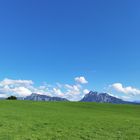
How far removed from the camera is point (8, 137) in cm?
2123

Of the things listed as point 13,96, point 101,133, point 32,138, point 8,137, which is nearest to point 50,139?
point 32,138

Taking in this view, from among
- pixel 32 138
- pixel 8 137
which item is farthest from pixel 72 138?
pixel 8 137

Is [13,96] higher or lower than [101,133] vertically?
higher

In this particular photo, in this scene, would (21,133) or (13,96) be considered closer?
(21,133)

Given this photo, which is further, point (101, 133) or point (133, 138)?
point (101, 133)

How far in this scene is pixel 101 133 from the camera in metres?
25.1

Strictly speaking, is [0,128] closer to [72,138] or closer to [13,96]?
[72,138]

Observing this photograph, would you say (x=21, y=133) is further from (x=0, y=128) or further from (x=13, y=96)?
(x=13, y=96)

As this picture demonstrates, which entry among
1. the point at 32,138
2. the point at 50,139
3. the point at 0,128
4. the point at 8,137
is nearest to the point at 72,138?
the point at 50,139

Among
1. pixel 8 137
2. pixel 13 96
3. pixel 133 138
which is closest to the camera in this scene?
pixel 8 137

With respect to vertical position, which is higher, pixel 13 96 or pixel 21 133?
pixel 13 96

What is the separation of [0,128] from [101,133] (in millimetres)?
9146

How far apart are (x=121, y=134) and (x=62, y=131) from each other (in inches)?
210

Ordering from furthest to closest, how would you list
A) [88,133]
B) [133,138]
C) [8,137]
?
[88,133]
[133,138]
[8,137]
